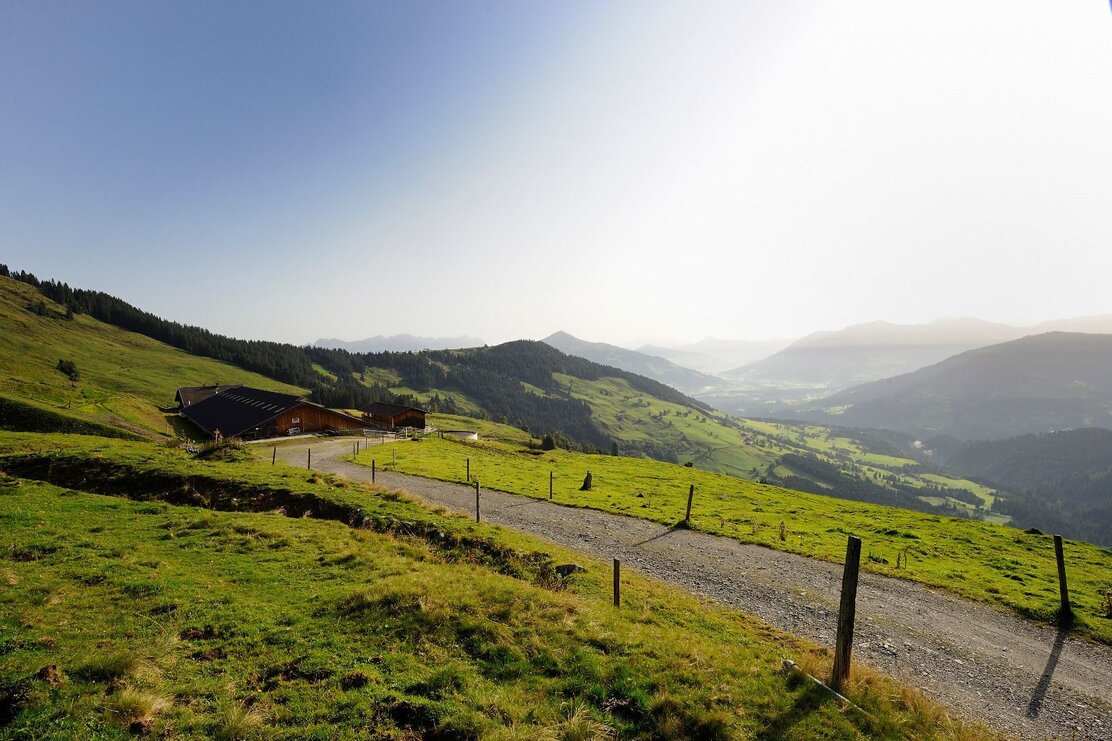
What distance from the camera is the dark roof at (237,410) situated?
7344 centimetres

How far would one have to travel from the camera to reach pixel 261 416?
7506 centimetres

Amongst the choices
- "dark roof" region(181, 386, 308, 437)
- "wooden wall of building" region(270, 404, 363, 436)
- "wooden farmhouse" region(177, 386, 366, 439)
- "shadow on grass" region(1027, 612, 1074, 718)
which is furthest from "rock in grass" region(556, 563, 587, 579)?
"wooden wall of building" region(270, 404, 363, 436)

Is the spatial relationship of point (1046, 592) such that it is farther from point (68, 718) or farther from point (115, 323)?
point (115, 323)

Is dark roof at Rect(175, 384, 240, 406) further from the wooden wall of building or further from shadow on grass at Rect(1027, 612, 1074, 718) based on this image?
shadow on grass at Rect(1027, 612, 1074, 718)

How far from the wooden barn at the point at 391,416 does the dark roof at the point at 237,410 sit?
16.1 meters

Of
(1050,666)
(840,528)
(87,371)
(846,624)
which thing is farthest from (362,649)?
(87,371)

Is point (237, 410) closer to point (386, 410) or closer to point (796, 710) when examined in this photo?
point (386, 410)

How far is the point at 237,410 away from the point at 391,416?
27.3 meters

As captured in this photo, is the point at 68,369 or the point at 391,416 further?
the point at 68,369

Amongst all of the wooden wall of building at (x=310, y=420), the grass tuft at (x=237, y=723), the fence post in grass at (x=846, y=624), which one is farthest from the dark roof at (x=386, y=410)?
the fence post in grass at (x=846, y=624)

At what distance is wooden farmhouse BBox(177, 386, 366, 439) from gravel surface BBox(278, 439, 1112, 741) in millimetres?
62315

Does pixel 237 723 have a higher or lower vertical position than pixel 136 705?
lower

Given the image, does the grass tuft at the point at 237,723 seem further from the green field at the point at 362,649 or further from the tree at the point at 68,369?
the tree at the point at 68,369

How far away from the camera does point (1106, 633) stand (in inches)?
653
